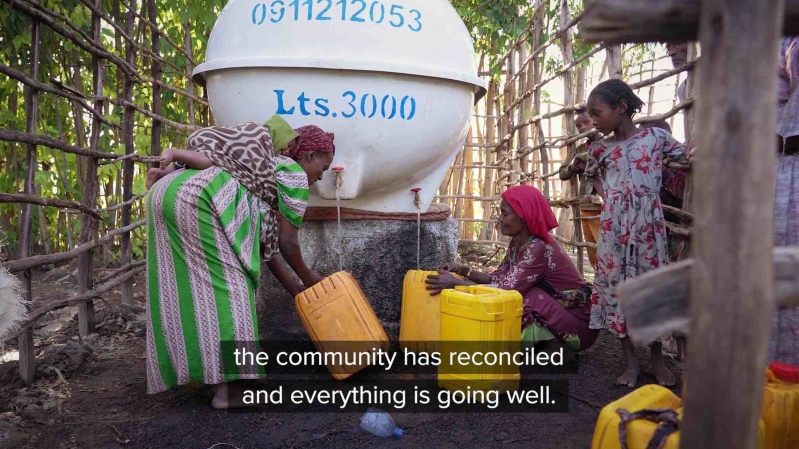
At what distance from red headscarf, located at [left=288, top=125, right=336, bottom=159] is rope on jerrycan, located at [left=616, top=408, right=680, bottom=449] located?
1705 millimetres

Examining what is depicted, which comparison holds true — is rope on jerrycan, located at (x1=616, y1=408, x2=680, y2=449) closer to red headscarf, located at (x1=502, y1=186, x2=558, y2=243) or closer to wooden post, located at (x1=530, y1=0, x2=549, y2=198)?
red headscarf, located at (x1=502, y1=186, x2=558, y2=243)

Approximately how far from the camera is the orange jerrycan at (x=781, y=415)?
176cm

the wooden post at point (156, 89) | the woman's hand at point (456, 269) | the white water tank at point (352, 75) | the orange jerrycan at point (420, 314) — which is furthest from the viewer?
the wooden post at point (156, 89)

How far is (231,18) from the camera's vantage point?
10.5 feet

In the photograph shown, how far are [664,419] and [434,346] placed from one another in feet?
5.26

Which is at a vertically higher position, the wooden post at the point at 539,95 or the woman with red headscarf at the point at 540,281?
the wooden post at the point at 539,95

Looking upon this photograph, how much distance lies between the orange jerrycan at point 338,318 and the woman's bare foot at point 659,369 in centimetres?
122

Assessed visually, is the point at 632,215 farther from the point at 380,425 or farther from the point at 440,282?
the point at 380,425

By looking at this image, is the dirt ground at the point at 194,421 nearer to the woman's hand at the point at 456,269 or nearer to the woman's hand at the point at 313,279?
the woman's hand at the point at 313,279

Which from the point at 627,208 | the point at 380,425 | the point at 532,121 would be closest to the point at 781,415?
the point at 627,208

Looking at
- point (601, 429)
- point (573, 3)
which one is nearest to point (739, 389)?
point (601, 429)

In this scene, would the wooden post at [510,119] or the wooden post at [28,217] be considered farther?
the wooden post at [510,119]

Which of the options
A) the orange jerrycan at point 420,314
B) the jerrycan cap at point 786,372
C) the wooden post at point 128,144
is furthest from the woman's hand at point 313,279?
the jerrycan cap at point 786,372

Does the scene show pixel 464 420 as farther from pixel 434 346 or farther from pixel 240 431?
pixel 240 431
